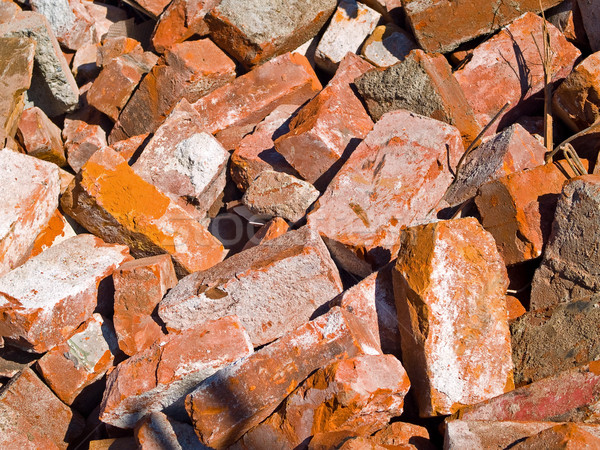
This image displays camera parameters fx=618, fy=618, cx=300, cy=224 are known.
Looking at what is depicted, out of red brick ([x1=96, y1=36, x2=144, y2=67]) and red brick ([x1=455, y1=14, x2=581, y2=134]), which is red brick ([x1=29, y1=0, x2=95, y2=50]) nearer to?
red brick ([x1=96, y1=36, x2=144, y2=67])

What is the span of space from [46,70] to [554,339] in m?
4.09

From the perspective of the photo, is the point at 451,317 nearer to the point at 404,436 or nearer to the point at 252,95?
the point at 404,436

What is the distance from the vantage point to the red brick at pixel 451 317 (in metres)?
2.65

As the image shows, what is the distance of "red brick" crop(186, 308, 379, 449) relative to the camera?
255 centimetres

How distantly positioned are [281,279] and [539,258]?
4.30 feet

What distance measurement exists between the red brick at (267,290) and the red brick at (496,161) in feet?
2.95

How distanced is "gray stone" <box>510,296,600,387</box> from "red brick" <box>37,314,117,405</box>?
6.99 feet

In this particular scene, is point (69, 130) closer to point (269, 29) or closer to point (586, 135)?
point (269, 29)

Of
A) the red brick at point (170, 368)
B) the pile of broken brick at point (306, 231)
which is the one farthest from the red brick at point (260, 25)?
the red brick at point (170, 368)

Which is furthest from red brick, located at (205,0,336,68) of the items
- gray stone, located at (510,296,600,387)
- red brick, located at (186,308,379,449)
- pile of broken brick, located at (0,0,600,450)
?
gray stone, located at (510,296,600,387)

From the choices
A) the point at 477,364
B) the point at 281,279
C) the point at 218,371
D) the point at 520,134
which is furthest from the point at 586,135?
the point at 218,371

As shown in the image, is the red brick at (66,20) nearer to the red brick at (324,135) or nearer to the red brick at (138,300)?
the red brick at (324,135)

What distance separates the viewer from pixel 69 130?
5.03 metres

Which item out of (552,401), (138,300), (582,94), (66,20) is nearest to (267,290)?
(138,300)
